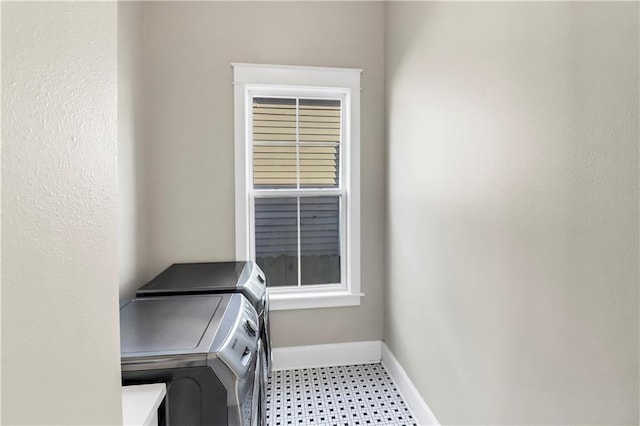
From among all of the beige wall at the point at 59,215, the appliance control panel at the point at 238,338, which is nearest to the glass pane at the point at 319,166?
the appliance control panel at the point at 238,338

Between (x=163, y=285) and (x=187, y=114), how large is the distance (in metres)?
1.21

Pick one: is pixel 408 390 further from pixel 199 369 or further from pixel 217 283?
pixel 199 369

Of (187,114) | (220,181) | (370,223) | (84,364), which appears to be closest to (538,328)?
(84,364)

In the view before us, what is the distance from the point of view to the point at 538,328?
113cm

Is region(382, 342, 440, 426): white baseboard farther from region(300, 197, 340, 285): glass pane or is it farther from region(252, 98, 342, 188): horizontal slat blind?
region(252, 98, 342, 188): horizontal slat blind

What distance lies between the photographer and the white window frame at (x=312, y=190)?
99.0 inches

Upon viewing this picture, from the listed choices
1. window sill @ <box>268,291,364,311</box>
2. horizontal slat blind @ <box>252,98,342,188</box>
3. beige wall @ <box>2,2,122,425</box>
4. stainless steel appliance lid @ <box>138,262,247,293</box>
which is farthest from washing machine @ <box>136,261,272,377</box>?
beige wall @ <box>2,2,122,425</box>

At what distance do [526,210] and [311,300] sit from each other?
1818 mm

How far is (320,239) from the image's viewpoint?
9.16ft

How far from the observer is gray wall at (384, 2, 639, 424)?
86cm

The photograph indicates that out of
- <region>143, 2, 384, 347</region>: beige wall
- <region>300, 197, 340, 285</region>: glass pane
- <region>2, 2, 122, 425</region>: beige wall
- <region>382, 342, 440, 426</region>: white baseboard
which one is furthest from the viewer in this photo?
<region>300, 197, 340, 285</region>: glass pane

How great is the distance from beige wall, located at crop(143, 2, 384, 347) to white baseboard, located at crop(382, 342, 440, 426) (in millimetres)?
771

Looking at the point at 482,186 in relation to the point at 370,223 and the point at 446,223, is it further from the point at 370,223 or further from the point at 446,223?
the point at 370,223

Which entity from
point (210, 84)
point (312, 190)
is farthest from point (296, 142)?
point (210, 84)
